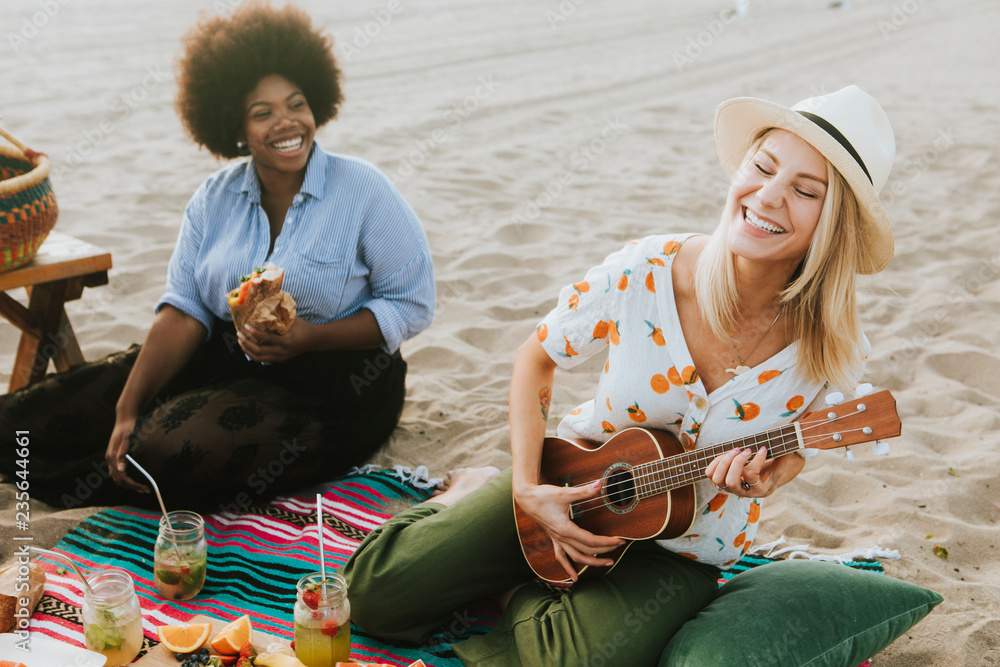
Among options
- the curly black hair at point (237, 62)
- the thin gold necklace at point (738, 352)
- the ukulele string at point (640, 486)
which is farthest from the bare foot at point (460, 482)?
the curly black hair at point (237, 62)

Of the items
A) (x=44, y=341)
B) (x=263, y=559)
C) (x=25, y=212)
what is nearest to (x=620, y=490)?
(x=263, y=559)

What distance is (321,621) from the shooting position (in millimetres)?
2000

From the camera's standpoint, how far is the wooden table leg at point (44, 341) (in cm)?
344

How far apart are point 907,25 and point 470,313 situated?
15188 millimetres

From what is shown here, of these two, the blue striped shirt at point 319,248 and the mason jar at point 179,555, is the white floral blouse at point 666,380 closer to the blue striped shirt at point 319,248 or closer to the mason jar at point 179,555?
the blue striped shirt at point 319,248

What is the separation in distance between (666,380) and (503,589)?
0.86 m

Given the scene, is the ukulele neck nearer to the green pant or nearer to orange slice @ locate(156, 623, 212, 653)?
the green pant

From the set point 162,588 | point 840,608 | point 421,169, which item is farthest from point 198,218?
point 421,169

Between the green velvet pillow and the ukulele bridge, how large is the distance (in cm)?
36

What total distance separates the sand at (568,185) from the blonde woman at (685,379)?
0.89 m

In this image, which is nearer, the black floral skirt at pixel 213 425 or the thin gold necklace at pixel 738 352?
the thin gold necklace at pixel 738 352

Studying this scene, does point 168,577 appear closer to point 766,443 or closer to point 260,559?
point 260,559

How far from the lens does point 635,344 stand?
7.70 ft

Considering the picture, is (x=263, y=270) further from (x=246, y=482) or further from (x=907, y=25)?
(x=907, y=25)
